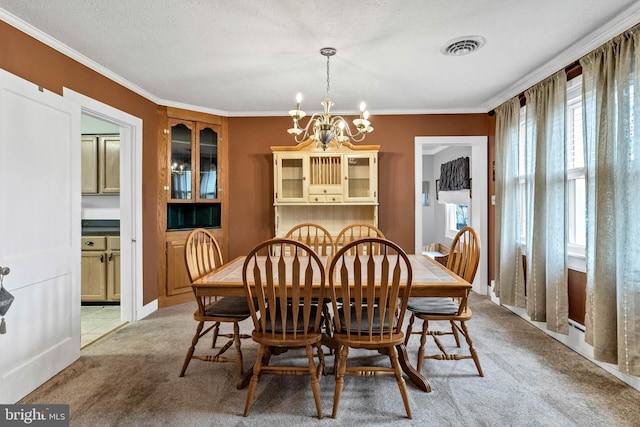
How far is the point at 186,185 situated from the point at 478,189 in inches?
140

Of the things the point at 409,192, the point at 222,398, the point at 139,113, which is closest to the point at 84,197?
the point at 139,113

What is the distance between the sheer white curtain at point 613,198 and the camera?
212 centimetres

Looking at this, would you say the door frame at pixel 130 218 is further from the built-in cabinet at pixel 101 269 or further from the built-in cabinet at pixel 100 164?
the built-in cabinet at pixel 100 164

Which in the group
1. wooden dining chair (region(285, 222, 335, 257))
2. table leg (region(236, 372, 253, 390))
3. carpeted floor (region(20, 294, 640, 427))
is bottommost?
carpeted floor (region(20, 294, 640, 427))

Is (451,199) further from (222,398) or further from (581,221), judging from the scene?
(222,398)

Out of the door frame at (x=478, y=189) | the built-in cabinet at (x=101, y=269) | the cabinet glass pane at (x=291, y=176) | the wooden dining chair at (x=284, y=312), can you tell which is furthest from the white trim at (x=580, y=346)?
the built-in cabinet at (x=101, y=269)

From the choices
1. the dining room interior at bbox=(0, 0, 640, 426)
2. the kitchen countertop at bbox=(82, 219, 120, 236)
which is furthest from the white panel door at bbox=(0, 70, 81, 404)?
the kitchen countertop at bbox=(82, 219, 120, 236)

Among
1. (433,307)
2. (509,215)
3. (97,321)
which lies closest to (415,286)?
(433,307)

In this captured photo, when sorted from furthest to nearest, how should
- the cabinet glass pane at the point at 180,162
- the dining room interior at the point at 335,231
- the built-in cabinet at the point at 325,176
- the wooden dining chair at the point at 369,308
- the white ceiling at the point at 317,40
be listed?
the built-in cabinet at the point at 325,176 < the cabinet glass pane at the point at 180,162 < the white ceiling at the point at 317,40 < the dining room interior at the point at 335,231 < the wooden dining chair at the point at 369,308

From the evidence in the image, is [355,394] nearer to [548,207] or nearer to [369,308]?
[369,308]

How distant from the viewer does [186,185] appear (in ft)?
13.7

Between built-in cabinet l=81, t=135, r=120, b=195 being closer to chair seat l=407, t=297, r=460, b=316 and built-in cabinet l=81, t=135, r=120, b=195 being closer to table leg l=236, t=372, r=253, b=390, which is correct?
table leg l=236, t=372, r=253, b=390

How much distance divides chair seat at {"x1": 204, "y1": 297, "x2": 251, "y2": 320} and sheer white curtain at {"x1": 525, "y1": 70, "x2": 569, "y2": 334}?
242cm

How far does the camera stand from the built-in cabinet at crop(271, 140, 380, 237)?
4.22 m
